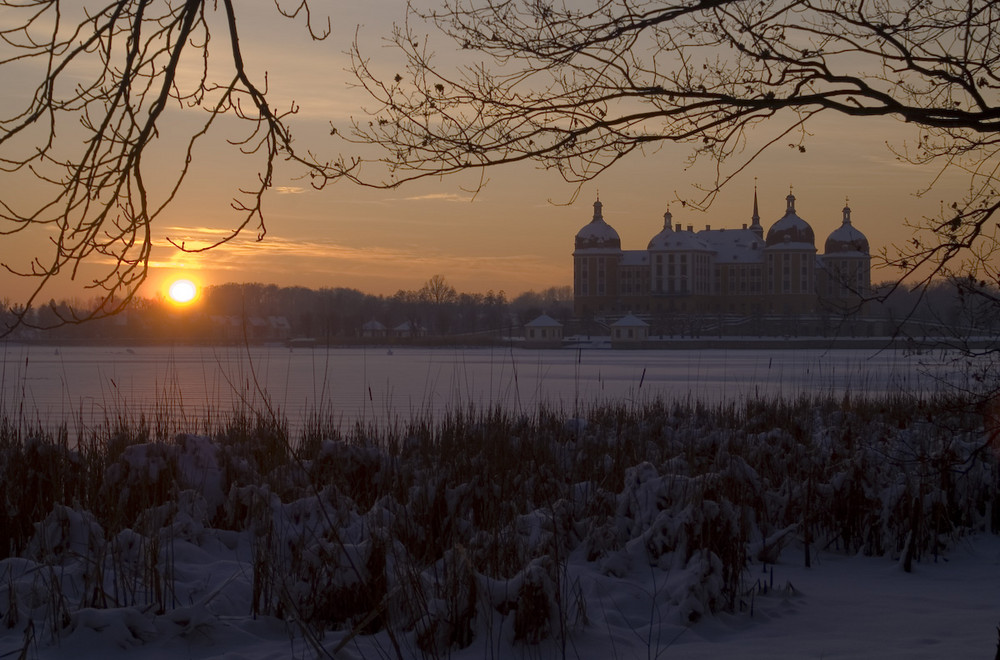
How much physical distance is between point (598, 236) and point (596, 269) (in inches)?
135

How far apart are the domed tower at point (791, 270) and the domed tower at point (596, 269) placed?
46.2 feet

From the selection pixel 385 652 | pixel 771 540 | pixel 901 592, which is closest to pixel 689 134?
pixel 771 540

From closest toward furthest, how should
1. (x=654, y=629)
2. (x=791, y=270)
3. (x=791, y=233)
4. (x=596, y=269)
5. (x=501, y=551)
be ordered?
(x=654, y=629)
(x=501, y=551)
(x=791, y=270)
(x=791, y=233)
(x=596, y=269)

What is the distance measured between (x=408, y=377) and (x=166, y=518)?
63.2 ft

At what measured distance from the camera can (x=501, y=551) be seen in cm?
411

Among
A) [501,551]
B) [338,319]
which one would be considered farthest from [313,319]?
[501,551]

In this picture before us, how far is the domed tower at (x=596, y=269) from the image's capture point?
9319 cm

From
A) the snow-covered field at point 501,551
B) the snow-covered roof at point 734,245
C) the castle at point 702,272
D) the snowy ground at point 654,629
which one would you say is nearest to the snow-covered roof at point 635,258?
the castle at point 702,272

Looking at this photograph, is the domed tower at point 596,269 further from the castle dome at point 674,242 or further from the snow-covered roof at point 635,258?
the castle dome at point 674,242

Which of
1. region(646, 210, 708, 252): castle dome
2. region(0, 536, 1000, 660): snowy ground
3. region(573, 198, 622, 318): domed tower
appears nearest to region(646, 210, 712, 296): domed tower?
region(646, 210, 708, 252): castle dome

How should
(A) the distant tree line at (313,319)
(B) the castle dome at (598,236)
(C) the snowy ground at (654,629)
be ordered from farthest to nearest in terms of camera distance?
1. (B) the castle dome at (598,236)
2. (A) the distant tree line at (313,319)
3. (C) the snowy ground at (654,629)

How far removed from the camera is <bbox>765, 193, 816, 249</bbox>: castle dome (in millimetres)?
90000

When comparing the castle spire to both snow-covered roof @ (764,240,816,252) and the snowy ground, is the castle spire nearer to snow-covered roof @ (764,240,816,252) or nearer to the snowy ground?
snow-covered roof @ (764,240,816,252)

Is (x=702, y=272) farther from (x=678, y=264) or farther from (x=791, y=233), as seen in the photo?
(x=791, y=233)
